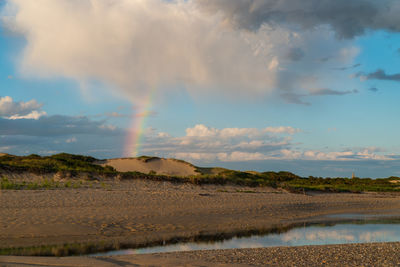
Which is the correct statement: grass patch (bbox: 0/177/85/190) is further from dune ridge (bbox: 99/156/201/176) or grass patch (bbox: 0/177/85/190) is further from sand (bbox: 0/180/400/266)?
dune ridge (bbox: 99/156/201/176)

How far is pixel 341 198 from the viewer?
4034 cm

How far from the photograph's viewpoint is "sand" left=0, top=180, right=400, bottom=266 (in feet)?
51.1

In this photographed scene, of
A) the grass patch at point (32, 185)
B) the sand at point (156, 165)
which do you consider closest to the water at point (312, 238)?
the grass patch at point (32, 185)

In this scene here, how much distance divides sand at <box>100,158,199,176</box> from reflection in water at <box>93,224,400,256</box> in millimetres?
31513

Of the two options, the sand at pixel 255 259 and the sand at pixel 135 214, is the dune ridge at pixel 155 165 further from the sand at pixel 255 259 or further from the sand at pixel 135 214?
the sand at pixel 255 259

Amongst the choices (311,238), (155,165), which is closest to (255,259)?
(311,238)

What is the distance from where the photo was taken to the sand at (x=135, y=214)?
51.1 feet

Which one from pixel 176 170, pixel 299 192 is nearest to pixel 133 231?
pixel 299 192

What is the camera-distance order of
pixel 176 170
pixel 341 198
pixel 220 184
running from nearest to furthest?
1. pixel 220 184
2. pixel 341 198
3. pixel 176 170

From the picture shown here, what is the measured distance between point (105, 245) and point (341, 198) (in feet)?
106

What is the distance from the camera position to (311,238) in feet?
61.7

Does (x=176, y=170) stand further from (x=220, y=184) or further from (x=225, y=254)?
(x=225, y=254)

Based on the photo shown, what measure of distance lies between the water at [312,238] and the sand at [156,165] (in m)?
30.9

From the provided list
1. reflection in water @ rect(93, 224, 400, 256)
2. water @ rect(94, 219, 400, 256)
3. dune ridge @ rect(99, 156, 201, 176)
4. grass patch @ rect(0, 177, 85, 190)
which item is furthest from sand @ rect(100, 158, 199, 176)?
reflection in water @ rect(93, 224, 400, 256)
